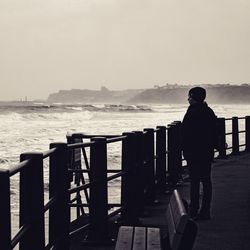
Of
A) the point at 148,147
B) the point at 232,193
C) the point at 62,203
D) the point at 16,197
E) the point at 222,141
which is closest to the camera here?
the point at 62,203

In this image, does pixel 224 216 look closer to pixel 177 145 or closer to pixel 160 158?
pixel 160 158

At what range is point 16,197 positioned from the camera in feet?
65.8

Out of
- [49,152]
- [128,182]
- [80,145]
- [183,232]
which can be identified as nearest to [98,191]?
→ [80,145]

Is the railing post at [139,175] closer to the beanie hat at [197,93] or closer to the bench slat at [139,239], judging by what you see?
the beanie hat at [197,93]

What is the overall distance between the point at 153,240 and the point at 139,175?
15.3 ft

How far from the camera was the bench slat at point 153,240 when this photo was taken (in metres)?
4.45

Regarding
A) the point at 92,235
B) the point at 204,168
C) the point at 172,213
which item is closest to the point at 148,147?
the point at 204,168

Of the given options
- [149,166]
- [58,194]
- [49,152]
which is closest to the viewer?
[49,152]

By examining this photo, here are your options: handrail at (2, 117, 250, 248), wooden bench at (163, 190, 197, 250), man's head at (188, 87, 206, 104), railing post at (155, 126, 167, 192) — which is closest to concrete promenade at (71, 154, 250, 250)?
railing post at (155, 126, 167, 192)

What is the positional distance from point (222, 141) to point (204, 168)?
31.9 feet

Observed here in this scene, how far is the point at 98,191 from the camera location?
285 inches

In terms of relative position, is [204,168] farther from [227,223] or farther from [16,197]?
[16,197]

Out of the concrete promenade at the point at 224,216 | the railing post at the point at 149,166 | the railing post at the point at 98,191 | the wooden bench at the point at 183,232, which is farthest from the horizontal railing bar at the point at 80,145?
the railing post at the point at 149,166

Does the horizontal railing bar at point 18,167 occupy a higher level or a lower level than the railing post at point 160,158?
higher
